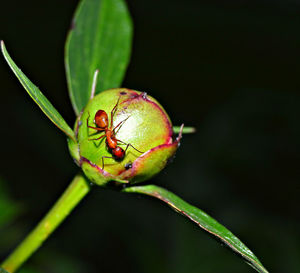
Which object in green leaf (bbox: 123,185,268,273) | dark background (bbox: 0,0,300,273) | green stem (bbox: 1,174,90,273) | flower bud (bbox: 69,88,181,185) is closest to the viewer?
green leaf (bbox: 123,185,268,273)

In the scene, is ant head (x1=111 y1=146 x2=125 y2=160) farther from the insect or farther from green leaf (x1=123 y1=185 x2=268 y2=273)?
green leaf (x1=123 y1=185 x2=268 y2=273)

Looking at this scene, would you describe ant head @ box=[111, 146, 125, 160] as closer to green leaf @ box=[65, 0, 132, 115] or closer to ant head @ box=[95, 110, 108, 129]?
ant head @ box=[95, 110, 108, 129]

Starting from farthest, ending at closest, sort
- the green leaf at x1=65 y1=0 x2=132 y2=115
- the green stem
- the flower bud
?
the green leaf at x1=65 y1=0 x2=132 y2=115 < the green stem < the flower bud

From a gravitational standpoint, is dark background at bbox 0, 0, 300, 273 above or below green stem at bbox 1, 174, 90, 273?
below

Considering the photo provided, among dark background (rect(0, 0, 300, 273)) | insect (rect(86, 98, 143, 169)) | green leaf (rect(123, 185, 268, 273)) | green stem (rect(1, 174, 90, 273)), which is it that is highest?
insect (rect(86, 98, 143, 169))

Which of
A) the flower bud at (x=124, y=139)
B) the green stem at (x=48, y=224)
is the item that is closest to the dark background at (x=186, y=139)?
the green stem at (x=48, y=224)

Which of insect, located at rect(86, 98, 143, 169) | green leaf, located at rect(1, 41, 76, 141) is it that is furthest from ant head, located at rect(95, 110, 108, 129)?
green leaf, located at rect(1, 41, 76, 141)

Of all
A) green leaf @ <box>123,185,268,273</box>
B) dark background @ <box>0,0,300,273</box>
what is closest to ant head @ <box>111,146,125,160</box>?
green leaf @ <box>123,185,268,273</box>

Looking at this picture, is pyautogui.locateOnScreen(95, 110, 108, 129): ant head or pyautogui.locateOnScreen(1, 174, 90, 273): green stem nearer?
pyautogui.locateOnScreen(95, 110, 108, 129): ant head

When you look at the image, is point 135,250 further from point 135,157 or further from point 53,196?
point 135,157
